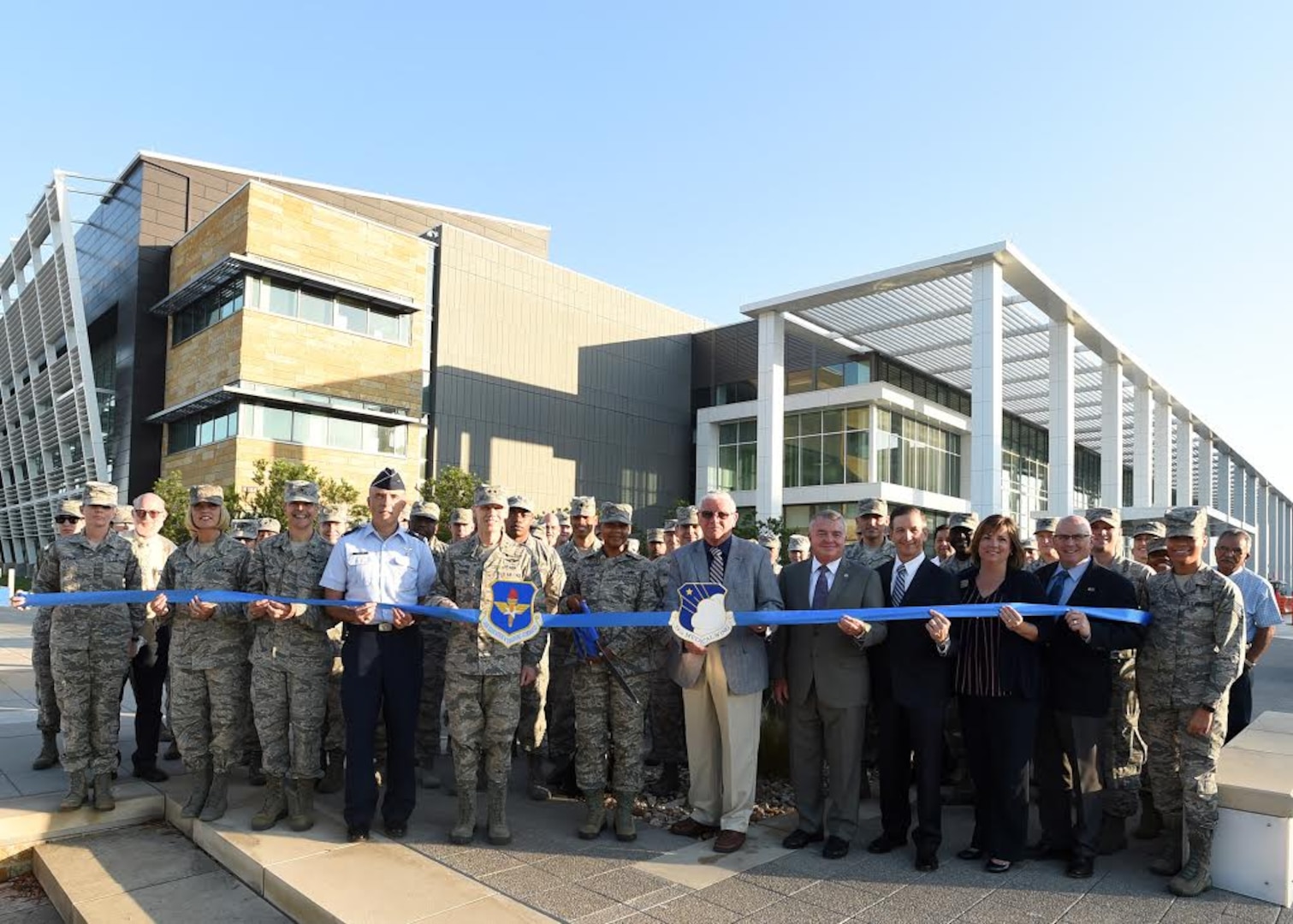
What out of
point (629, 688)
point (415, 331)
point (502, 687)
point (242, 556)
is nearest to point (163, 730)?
point (242, 556)

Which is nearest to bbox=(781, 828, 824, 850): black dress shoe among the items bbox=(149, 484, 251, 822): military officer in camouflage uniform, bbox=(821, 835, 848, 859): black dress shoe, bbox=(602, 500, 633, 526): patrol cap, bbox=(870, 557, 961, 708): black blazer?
bbox=(821, 835, 848, 859): black dress shoe

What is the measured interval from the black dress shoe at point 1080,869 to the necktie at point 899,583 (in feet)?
5.41

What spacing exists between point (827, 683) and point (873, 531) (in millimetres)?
1876

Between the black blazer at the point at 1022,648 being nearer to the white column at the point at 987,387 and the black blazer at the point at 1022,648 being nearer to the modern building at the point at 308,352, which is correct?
the white column at the point at 987,387

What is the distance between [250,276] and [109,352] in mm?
12779

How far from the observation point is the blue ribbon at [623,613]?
4750mm

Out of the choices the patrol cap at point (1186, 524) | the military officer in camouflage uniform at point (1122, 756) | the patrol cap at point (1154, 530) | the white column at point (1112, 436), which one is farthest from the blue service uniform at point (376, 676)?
the white column at point (1112, 436)

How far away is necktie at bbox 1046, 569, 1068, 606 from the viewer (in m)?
5.14

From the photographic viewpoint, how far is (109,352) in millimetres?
36844

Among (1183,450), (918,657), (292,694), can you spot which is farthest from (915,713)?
(1183,450)

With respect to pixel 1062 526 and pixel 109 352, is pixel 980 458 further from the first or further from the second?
pixel 109 352

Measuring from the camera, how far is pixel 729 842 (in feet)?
16.4

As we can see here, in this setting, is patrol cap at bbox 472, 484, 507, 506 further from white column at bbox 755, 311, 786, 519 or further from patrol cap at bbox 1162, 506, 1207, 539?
white column at bbox 755, 311, 786, 519

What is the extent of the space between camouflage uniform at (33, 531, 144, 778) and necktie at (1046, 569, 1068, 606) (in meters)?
5.97
